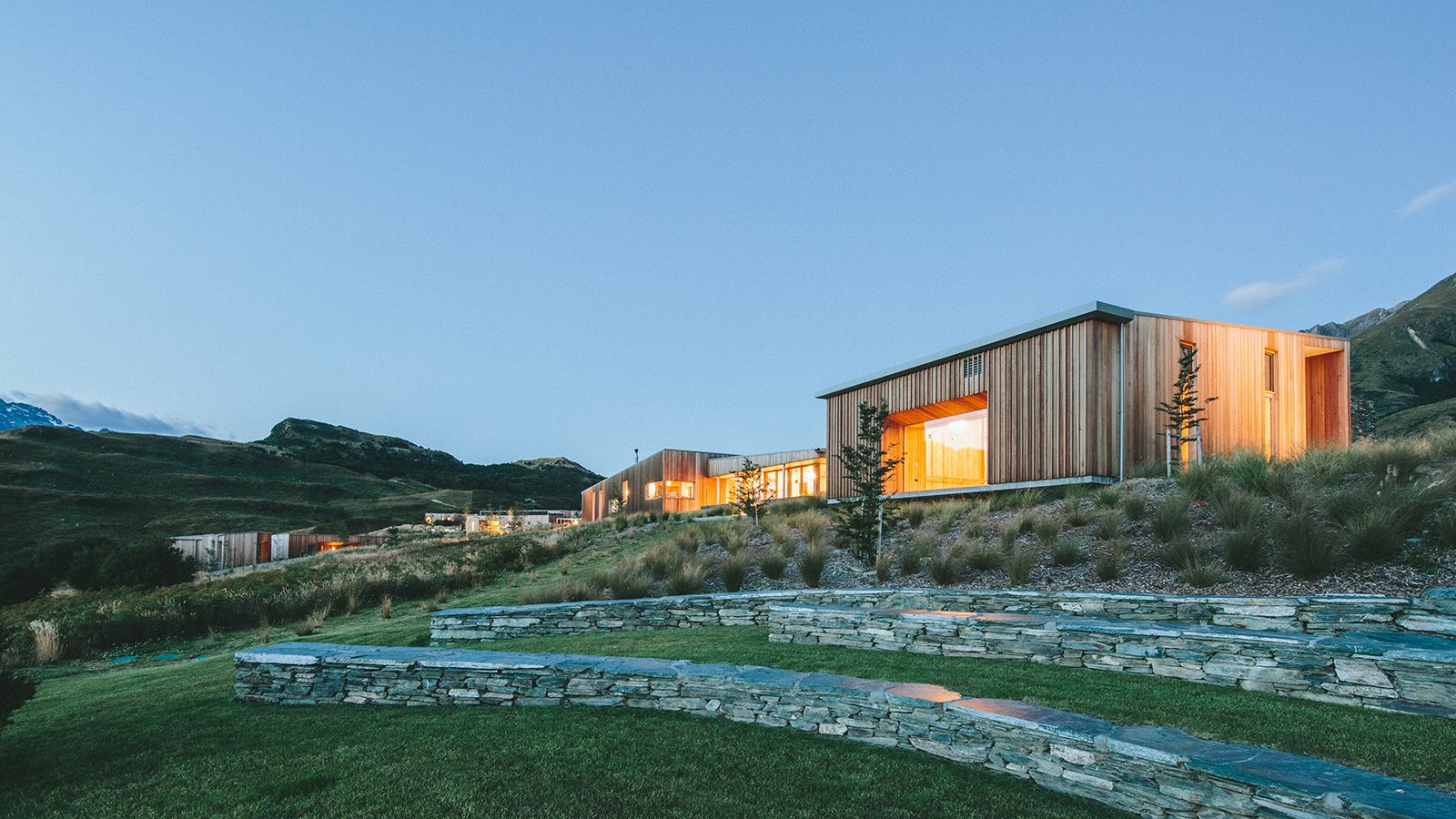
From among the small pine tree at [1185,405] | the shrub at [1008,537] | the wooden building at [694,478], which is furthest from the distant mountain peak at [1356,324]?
the shrub at [1008,537]

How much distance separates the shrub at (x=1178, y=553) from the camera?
736cm

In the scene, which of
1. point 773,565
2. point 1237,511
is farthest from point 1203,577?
point 773,565

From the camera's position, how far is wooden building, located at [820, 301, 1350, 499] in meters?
13.2

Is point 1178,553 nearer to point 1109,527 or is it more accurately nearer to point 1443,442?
point 1109,527

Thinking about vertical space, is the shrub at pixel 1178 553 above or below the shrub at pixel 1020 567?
above

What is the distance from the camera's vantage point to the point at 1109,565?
25.0 feet

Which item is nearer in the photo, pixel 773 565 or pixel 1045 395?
pixel 773 565

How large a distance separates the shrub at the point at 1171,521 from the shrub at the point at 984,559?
6.02 feet

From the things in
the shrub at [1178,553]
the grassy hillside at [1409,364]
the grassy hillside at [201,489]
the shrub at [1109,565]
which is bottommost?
the grassy hillside at [201,489]

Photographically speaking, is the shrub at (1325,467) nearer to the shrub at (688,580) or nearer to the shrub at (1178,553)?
the shrub at (1178,553)

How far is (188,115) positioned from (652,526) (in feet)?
66.4

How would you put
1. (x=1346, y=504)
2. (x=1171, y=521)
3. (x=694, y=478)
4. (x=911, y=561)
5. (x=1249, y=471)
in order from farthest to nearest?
(x=694, y=478), (x=911, y=561), (x=1249, y=471), (x=1171, y=521), (x=1346, y=504)

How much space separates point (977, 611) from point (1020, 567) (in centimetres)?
155

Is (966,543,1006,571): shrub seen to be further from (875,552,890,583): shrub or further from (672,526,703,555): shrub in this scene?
(672,526,703,555): shrub
